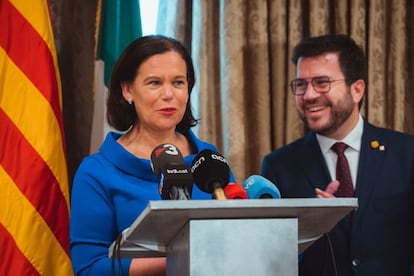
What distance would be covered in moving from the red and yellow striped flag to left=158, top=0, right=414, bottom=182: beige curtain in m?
0.93

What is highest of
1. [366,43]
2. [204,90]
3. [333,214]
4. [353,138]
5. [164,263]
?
[366,43]

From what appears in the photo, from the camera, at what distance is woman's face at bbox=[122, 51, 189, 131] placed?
2.72 metres

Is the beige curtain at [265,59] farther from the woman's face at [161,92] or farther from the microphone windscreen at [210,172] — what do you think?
the microphone windscreen at [210,172]

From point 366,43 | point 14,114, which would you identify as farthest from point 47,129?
point 366,43

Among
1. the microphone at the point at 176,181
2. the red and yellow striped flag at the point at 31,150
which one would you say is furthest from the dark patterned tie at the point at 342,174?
the microphone at the point at 176,181

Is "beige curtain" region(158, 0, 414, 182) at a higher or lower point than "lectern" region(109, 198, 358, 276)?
higher

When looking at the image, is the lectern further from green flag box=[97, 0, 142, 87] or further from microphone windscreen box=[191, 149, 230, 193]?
green flag box=[97, 0, 142, 87]

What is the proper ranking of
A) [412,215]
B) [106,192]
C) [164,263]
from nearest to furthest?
[164,263] < [106,192] < [412,215]

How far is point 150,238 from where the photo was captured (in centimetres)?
190

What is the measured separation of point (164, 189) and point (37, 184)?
5.57ft

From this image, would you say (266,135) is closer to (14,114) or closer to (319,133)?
(319,133)

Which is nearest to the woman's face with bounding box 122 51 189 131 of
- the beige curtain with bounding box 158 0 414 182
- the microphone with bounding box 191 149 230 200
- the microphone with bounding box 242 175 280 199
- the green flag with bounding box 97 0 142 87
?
the microphone with bounding box 242 175 280 199

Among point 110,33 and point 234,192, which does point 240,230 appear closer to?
point 234,192

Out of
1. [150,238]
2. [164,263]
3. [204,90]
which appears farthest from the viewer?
[204,90]
